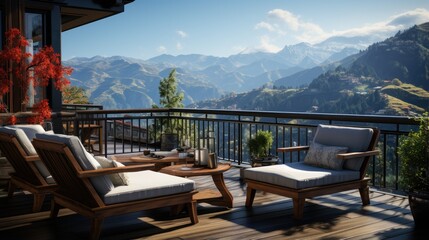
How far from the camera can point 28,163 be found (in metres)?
4.41

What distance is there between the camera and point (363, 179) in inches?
185

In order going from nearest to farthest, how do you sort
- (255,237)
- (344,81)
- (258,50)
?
(255,237) < (344,81) < (258,50)

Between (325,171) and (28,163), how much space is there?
2947 mm

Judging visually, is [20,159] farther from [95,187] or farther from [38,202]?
[95,187]

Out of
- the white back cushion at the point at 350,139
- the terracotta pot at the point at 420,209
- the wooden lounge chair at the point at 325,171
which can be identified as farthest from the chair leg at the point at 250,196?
the terracotta pot at the point at 420,209

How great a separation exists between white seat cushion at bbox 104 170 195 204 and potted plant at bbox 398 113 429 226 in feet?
6.37

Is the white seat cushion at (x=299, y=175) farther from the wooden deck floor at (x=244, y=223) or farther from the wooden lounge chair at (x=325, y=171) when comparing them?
the wooden deck floor at (x=244, y=223)

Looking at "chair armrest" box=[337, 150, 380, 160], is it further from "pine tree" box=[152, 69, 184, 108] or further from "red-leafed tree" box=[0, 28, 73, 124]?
"pine tree" box=[152, 69, 184, 108]

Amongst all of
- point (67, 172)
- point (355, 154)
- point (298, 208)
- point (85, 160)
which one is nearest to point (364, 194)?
point (355, 154)

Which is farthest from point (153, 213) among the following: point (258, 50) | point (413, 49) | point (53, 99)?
point (258, 50)

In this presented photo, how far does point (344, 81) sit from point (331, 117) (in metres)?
41.1

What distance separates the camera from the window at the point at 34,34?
26.6ft

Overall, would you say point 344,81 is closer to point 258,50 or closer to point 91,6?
point 91,6

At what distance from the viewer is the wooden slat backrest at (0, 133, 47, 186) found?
4.39 m
